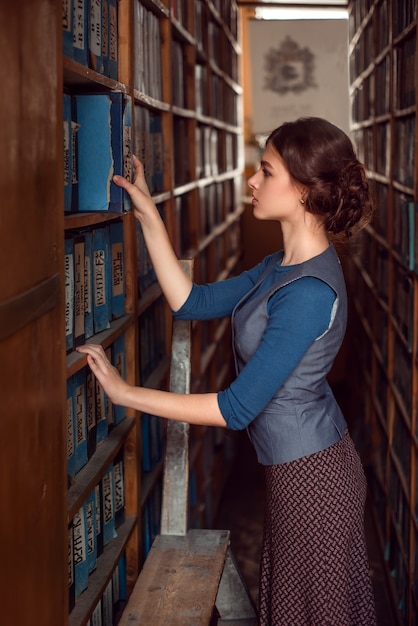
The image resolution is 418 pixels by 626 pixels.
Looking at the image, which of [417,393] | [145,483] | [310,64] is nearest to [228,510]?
[417,393]

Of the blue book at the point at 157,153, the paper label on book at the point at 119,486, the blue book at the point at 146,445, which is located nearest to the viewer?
the paper label on book at the point at 119,486

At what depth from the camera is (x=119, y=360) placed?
86.2 inches

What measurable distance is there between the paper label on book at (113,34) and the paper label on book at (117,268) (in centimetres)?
40

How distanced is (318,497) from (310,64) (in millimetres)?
5792

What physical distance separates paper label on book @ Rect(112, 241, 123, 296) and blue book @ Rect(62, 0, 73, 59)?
53 centimetres

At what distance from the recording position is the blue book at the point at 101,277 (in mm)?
1911

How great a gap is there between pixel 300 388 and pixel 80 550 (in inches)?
21.2

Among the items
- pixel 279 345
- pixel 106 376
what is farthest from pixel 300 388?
pixel 106 376

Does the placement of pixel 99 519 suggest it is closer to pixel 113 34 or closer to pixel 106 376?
pixel 106 376

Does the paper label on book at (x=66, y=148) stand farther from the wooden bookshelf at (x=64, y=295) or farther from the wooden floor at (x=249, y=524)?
the wooden floor at (x=249, y=524)

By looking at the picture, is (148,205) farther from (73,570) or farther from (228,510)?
(228,510)

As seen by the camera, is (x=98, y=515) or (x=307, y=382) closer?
(x=307, y=382)

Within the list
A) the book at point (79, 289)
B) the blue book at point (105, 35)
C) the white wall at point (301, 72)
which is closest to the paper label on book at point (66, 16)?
the blue book at point (105, 35)

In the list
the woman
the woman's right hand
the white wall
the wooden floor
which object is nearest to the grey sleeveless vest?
the woman
